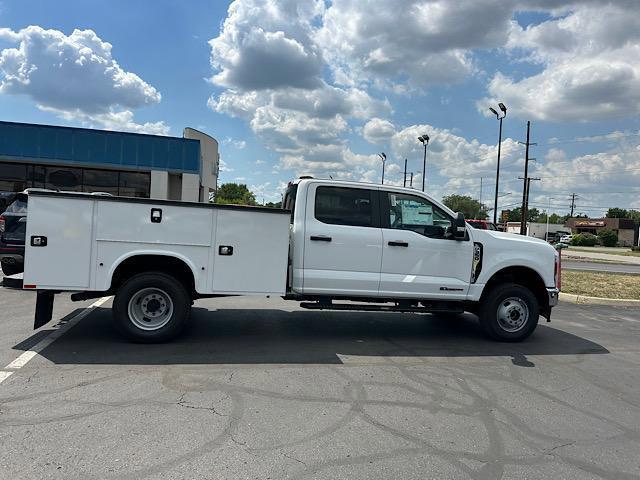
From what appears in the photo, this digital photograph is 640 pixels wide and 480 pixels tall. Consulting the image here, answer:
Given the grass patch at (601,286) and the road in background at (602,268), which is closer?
the grass patch at (601,286)

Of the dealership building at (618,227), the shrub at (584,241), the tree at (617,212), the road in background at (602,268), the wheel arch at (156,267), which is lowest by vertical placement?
the road in background at (602,268)

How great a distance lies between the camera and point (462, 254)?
6.85 m

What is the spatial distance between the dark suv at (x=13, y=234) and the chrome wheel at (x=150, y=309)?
286 centimetres

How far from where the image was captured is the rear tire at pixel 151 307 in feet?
19.6

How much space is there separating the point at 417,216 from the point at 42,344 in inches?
200

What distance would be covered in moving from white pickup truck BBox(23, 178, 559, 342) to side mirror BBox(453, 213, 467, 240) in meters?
0.02

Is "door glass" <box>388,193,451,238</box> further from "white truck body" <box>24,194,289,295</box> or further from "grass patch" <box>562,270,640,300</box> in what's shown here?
"grass patch" <box>562,270,640,300</box>

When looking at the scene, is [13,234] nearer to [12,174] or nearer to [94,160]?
[94,160]

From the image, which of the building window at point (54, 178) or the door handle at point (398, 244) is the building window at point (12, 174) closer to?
the building window at point (54, 178)

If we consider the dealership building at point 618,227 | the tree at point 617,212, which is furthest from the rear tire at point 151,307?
the tree at point 617,212

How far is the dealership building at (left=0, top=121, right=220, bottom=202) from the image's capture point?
2603 cm

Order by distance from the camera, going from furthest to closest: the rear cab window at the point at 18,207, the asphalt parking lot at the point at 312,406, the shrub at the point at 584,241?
the shrub at the point at 584,241 < the rear cab window at the point at 18,207 < the asphalt parking lot at the point at 312,406

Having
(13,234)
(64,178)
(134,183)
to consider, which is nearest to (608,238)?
(134,183)

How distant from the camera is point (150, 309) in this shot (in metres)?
6.17
